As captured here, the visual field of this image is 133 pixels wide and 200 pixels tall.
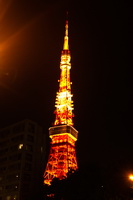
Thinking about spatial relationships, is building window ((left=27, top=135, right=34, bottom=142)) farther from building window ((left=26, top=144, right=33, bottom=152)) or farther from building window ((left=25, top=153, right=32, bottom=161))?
building window ((left=25, top=153, right=32, bottom=161))

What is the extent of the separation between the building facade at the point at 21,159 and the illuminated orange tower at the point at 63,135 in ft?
13.2

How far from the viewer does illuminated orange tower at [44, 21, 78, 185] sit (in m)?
42.9

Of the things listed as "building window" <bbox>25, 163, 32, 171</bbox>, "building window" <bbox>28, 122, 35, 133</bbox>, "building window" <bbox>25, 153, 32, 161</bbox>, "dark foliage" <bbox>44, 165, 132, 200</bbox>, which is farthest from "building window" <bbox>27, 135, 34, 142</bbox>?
"dark foliage" <bbox>44, 165, 132, 200</bbox>

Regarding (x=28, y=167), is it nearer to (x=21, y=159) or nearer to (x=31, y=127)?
(x=21, y=159)

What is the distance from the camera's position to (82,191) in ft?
67.7

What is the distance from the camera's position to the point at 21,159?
45.9 metres

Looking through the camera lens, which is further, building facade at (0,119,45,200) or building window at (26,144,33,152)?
building window at (26,144,33,152)

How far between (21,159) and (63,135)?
798 cm

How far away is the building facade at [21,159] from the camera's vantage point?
44.1 metres

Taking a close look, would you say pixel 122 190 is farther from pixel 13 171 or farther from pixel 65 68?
pixel 65 68

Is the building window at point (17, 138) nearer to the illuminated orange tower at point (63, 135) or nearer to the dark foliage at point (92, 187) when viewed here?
the illuminated orange tower at point (63, 135)

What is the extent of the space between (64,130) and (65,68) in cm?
1312

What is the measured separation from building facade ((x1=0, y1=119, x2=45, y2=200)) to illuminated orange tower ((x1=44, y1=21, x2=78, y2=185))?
13.2 ft

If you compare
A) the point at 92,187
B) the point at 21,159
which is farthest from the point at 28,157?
the point at 92,187
